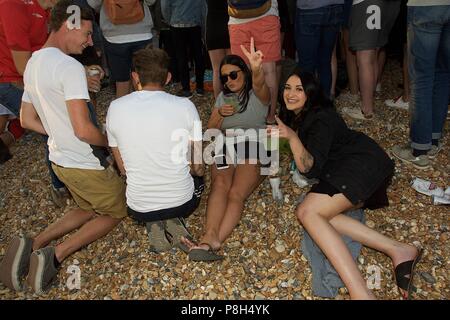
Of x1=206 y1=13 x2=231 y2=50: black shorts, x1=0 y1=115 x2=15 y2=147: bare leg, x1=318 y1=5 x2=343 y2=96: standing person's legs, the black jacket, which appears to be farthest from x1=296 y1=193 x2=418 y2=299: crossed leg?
x1=0 y1=115 x2=15 y2=147: bare leg

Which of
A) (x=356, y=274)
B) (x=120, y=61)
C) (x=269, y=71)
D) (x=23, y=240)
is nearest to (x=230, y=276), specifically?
(x=356, y=274)

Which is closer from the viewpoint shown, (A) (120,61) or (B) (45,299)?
(B) (45,299)

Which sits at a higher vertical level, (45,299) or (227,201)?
(227,201)

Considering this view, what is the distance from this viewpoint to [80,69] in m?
3.01

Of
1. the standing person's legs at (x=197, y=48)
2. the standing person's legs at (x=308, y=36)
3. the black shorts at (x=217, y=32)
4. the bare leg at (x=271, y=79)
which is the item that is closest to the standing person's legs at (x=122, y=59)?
the black shorts at (x=217, y=32)

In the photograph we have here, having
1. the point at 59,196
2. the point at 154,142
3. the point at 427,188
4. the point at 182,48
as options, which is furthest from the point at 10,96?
the point at 427,188

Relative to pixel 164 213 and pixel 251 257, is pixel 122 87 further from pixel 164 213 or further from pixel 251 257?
pixel 251 257

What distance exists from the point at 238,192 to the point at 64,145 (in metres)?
1.50

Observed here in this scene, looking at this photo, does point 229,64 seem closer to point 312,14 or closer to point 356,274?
point 312,14

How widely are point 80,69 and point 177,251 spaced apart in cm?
160

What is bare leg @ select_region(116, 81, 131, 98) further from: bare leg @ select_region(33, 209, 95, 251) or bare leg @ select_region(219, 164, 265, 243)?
bare leg @ select_region(219, 164, 265, 243)

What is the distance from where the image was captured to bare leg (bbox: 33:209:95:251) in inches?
136

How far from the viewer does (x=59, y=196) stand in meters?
4.12

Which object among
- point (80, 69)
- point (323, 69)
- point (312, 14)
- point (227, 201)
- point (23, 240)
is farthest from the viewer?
point (323, 69)
